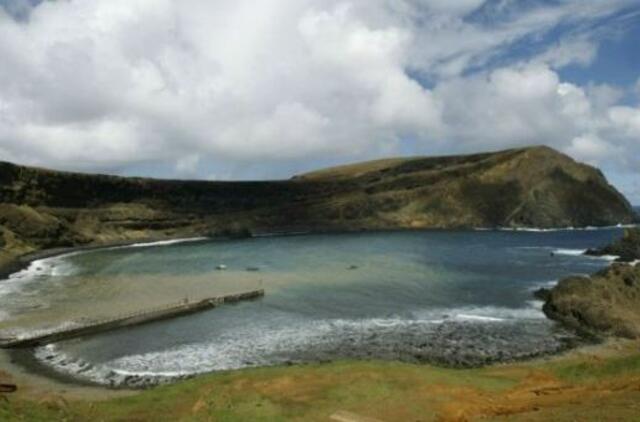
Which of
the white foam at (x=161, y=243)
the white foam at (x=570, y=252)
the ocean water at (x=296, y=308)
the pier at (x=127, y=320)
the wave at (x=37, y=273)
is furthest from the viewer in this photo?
the white foam at (x=161, y=243)

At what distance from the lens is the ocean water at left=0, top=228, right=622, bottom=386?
4716cm

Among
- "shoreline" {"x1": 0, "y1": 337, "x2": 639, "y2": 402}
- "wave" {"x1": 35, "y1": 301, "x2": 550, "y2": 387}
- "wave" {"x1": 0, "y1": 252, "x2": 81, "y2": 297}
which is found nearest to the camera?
"shoreline" {"x1": 0, "y1": 337, "x2": 639, "y2": 402}

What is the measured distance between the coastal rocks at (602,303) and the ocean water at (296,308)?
7.02ft

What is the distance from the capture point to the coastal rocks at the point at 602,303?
173ft

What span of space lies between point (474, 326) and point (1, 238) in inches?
4272

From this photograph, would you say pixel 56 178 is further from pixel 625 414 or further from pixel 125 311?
pixel 625 414

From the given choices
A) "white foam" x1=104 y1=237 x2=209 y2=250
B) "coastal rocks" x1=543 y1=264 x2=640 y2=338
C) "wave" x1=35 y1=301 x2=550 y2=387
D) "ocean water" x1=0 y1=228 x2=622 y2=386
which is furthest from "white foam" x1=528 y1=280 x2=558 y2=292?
"white foam" x1=104 y1=237 x2=209 y2=250

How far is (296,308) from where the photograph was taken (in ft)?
217

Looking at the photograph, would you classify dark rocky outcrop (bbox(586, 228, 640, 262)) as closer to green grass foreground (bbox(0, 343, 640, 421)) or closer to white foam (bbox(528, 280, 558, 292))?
white foam (bbox(528, 280, 558, 292))

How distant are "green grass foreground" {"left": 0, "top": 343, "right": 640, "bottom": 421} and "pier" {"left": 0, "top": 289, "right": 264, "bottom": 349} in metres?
24.2

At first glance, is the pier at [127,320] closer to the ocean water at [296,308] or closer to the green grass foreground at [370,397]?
the ocean water at [296,308]

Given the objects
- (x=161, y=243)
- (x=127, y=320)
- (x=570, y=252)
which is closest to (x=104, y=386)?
(x=127, y=320)

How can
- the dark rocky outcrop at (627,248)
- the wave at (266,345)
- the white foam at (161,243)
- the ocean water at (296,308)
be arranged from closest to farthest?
1. the wave at (266,345)
2. the ocean water at (296,308)
3. the dark rocky outcrop at (627,248)
4. the white foam at (161,243)

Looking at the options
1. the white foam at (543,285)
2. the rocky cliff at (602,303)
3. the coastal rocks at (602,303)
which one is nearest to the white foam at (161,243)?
the white foam at (543,285)
